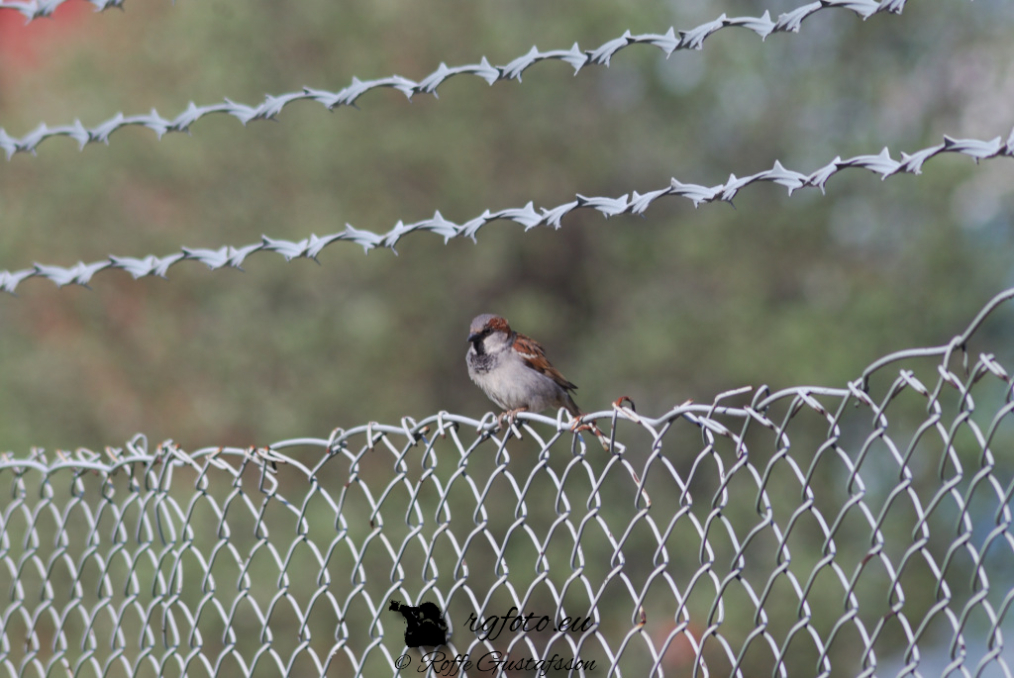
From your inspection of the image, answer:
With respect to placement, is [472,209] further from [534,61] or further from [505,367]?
[534,61]

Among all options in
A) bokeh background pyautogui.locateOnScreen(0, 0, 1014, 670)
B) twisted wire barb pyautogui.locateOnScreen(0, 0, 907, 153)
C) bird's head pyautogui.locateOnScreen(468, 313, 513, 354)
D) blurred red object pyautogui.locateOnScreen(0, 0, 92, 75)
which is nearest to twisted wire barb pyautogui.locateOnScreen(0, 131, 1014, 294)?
twisted wire barb pyautogui.locateOnScreen(0, 0, 907, 153)

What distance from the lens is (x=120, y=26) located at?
12.1m

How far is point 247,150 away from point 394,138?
1586mm

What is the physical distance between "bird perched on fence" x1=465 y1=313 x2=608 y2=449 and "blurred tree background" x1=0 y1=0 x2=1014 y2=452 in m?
6.46

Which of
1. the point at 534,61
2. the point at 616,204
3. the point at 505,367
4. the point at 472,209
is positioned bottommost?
the point at 616,204

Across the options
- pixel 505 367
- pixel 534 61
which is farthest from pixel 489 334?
pixel 534 61

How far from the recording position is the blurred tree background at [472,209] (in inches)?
411

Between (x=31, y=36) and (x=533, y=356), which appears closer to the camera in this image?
(x=533, y=356)

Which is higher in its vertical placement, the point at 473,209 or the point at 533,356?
the point at 473,209

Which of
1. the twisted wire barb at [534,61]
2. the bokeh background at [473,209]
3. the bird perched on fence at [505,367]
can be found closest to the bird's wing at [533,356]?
the bird perched on fence at [505,367]

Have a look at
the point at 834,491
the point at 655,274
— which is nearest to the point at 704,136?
the point at 655,274

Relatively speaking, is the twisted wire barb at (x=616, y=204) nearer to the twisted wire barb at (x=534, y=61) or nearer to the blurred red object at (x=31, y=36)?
the twisted wire barb at (x=534, y=61)

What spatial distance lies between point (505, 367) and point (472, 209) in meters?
7.06

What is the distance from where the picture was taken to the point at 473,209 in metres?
10.7
